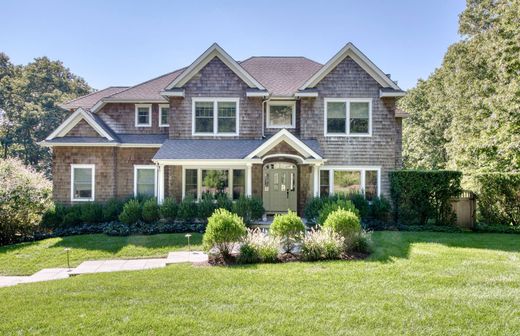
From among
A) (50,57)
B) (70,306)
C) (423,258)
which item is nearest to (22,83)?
(50,57)

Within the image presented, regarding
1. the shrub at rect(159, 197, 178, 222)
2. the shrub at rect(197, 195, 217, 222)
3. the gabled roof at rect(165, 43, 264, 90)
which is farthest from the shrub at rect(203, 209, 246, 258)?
the gabled roof at rect(165, 43, 264, 90)

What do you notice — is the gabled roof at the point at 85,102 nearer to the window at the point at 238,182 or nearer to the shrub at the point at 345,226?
the window at the point at 238,182

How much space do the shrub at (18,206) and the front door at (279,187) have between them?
10.3 m

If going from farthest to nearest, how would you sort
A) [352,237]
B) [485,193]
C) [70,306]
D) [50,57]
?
[50,57] < [485,193] < [352,237] < [70,306]

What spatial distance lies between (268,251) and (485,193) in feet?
36.8

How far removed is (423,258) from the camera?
867 cm

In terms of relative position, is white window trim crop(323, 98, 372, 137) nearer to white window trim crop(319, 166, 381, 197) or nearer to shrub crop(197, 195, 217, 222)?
white window trim crop(319, 166, 381, 197)

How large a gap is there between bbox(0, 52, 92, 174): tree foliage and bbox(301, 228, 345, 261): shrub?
3857 cm

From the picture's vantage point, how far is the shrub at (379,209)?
556 inches

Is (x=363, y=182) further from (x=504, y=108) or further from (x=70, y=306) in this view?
(x=70, y=306)

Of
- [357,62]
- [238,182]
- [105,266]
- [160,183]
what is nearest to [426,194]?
[357,62]

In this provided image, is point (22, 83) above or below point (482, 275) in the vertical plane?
above

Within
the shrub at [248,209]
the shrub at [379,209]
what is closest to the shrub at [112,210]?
the shrub at [248,209]

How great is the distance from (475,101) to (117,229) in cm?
2260
